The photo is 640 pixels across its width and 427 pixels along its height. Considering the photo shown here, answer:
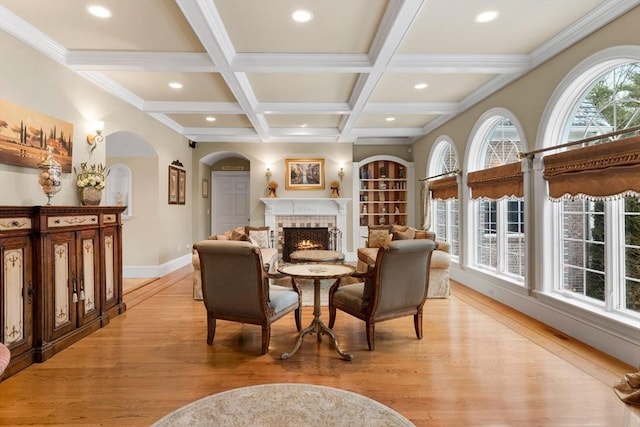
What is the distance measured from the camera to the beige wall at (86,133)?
10.0 feet

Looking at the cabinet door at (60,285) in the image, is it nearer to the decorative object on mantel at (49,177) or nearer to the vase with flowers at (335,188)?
the decorative object on mantel at (49,177)

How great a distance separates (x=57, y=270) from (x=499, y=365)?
12.8 feet

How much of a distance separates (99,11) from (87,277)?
2.51 m

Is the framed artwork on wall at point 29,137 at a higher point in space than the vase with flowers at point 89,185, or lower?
higher

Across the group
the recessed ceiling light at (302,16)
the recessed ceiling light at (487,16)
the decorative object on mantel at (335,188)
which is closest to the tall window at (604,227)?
the recessed ceiling light at (487,16)

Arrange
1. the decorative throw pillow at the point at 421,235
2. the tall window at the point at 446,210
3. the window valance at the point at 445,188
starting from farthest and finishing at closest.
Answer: the tall window at the point at 446,210 → the window valance at the point at 445,188 → the decorative throw pillow at the point at 421,235

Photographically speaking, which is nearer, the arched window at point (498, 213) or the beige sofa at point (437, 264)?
the arched window at point (498, 213)

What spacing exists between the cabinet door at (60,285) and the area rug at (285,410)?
1901 millimetres

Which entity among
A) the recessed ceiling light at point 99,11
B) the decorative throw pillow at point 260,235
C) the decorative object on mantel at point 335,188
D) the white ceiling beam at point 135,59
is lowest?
the decorative throw pillow at point 260,235

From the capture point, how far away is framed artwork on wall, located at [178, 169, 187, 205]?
7010mm

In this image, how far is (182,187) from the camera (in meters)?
7.19

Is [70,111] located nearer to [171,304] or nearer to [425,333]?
[171,304]

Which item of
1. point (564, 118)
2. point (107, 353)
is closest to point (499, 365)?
point (564, 118)

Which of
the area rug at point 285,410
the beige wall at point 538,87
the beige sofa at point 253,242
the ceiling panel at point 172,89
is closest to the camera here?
the area rug at point 285,410
